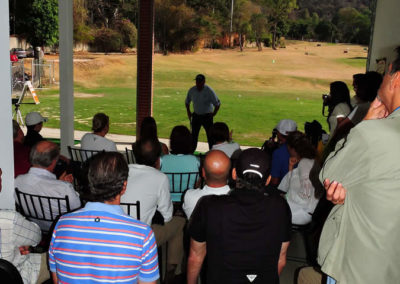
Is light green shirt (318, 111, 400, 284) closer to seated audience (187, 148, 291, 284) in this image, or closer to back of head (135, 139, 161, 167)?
seated audience (187, 148, 291, 284)

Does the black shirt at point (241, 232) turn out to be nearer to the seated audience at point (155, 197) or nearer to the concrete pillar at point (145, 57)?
the seated audience at point (155, 197)

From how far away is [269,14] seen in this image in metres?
11.5

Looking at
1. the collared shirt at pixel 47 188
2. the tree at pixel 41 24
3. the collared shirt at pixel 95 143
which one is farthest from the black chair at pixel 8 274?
the tree at pixel 41 24

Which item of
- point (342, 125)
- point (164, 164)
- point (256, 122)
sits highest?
point (342, 125)

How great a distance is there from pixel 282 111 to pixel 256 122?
1.02 metres

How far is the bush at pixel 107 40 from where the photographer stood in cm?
1206

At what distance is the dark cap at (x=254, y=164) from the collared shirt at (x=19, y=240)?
1235 millimetres

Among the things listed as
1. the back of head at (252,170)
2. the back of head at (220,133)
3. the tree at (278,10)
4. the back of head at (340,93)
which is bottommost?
the back of head at (220,133)

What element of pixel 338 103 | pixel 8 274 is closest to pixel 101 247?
pixel 8 274

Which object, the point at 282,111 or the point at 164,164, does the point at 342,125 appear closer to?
the point at 164,164

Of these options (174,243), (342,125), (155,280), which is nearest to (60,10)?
(174,243)

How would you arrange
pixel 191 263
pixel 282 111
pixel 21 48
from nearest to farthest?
pixel 191 263, pixel 282 111, pixel 21 48

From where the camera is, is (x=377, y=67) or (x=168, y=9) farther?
(x=168, y=9)

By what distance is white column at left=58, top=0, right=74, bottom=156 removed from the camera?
5895mm
